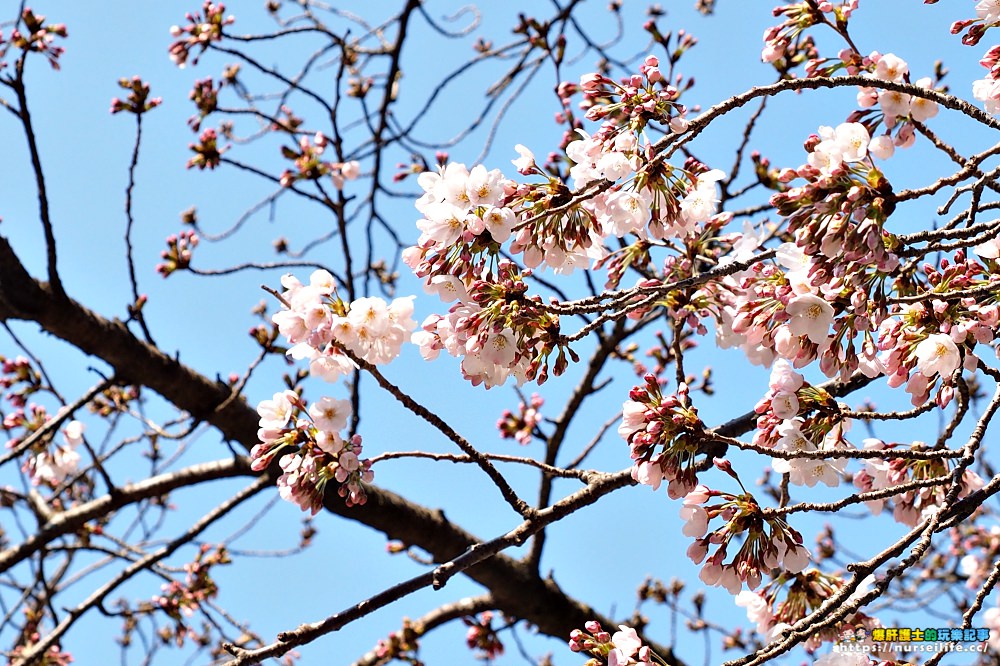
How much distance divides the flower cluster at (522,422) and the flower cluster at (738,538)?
1.64 metres

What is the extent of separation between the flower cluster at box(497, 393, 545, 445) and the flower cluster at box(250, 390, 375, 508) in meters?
1.53

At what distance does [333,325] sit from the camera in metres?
1.78

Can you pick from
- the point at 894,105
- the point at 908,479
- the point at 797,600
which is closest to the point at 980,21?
the point at 894,105

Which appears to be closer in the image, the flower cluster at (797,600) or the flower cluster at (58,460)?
the flower cluster at (797,600)

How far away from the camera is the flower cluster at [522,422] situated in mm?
3316

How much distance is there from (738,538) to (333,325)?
1.01m

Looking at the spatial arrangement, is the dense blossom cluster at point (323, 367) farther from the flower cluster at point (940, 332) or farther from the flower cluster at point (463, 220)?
the flower cluster at point (940, 332)

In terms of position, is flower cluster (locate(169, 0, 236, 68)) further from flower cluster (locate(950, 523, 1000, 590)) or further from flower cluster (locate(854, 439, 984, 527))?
flower cluster (locate(950, 523, 1000, 590))

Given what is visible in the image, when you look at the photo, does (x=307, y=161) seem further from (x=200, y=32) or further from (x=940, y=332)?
(x=940, y=332)

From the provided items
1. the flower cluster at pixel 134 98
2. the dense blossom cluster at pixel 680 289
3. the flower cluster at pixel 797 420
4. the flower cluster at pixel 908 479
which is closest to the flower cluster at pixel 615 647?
the dense blossom cluster at pixel 680 289

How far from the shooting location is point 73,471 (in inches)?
165

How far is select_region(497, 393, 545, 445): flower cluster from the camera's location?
10.9ft

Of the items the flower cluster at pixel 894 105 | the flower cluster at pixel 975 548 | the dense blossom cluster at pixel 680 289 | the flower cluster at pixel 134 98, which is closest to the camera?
the dense blossom cluster at pixel 680 289

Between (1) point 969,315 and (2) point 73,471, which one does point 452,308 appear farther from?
(2) point 73,471
